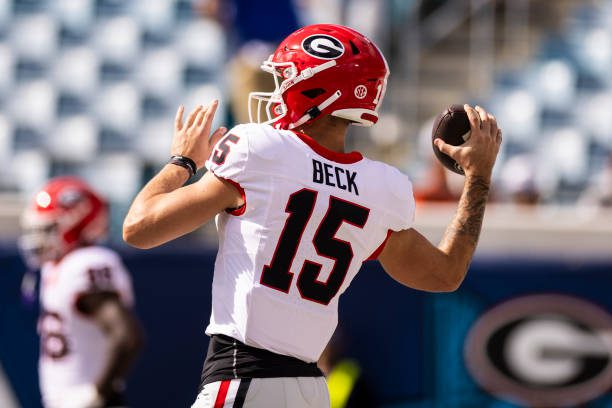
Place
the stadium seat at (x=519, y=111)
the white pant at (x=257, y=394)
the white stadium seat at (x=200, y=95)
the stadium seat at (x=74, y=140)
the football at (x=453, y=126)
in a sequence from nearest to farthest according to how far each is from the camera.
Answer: the white pant at (x=257, y=394) → the football at (x=453, y=126) → the stadium seat at (x=74, y=140) → the white stadium seat at (x=200, y=95) → the stadium seat at (x=519, y=111)

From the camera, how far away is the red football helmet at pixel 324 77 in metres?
2.93

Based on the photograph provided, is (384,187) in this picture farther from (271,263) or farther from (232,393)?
(232,393)

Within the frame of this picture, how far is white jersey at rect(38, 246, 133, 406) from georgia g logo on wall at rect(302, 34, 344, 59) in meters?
2.88

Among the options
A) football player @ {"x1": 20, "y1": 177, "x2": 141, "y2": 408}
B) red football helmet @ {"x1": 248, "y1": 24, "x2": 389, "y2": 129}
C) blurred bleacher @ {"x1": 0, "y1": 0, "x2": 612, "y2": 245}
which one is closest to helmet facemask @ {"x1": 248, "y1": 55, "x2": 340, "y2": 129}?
red football helmet @ {"x1": 248, "y1": 24, "x2": 389, "y2": 129}

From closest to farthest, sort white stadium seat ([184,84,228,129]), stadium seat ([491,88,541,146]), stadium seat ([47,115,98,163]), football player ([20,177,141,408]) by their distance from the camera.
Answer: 1. football player ([20,177,141,408])
2. stadium seat ([47,115,98,163])
3. white stadium seat ([184,84,228,129])
4. stadium seat ([491,88,541,146])

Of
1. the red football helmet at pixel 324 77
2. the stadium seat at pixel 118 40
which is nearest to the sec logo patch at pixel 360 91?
the red football helmet at pixel 324 77

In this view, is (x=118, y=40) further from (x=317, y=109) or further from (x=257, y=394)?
(x=257, y=394)

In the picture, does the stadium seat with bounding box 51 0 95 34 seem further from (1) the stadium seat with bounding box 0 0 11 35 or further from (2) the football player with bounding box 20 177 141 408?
(2) the football player with bounding box 20 177 141 408

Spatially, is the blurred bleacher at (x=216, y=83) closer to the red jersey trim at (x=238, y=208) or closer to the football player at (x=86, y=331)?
the football player at (x=86, y=331)

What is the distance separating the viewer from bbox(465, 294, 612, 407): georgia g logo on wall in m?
6.35

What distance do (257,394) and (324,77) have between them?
906 mm

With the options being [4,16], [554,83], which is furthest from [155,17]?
[554,83]

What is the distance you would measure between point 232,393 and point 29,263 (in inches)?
151

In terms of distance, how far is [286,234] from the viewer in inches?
110
